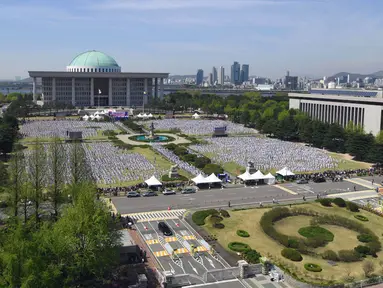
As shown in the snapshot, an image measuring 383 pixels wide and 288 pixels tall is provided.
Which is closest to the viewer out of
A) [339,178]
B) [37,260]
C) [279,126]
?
[37,260]

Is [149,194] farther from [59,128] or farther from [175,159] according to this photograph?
[59,128]

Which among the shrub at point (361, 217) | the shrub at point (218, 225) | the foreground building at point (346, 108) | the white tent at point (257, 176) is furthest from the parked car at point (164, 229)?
the foreground building at point (346, 108)

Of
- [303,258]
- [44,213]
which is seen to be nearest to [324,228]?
[303,258]

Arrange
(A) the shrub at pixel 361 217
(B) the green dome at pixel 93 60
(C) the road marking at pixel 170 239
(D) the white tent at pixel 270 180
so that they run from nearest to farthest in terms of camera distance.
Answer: (C) the road marking at pixel 170 239, (A) the shrub at pixel 361 217, (D) the white tent at pixel 270 180, (B) the green dome at pixel 93 60

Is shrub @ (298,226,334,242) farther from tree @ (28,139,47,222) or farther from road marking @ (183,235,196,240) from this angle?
tree @ (28,139,47,222)

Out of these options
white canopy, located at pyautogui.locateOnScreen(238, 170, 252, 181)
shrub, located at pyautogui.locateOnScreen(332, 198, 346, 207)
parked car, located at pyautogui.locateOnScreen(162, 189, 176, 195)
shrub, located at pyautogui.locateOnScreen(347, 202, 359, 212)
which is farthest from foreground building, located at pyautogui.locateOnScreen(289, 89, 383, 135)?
parked car, located at pyautogui.locateOnScreen(162, 189, 176, 195)

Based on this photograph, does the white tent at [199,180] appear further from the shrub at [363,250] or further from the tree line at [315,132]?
the tree line at [315,132]

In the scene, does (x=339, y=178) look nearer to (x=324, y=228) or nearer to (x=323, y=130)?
(x=324, y=228)
